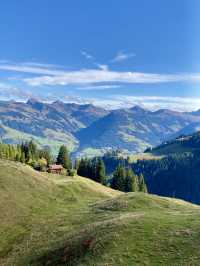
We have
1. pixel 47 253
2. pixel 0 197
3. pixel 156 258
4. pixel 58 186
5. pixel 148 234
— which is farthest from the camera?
pixel 58 186

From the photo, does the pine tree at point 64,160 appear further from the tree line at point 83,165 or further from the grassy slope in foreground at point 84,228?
the grassy slope in foreground at point 84,228

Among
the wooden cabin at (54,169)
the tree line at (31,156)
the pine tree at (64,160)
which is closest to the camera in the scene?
the wooden cabin at (54,169)

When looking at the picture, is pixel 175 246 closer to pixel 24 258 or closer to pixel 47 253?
pixel 47 253

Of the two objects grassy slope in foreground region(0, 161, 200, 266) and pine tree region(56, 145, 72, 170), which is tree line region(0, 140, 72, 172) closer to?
pine tree region(56, 145, 72, 170)

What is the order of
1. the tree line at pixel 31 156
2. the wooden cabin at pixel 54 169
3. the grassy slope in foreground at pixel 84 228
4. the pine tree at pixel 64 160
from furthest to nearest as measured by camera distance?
the pine tree at pixel 64 160
the tree line at pixel 31 156
the wooden cabin at pixel 54 169
the grassy slope in foreground at pixel 84 228

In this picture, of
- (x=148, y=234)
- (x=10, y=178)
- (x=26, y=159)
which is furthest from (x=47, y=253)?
(x=26, y=159)

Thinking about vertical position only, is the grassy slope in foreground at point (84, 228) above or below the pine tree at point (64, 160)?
below

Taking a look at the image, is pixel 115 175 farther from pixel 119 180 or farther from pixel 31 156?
pixel 31 156

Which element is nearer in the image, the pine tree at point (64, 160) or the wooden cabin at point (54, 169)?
the wooden cabin at point (54, 169)

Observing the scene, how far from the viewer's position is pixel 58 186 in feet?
353

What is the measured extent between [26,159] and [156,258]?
11531cm

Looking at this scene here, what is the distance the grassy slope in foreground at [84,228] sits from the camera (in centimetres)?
4638

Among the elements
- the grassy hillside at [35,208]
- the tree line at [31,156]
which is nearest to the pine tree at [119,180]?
the tree line at [31,156]

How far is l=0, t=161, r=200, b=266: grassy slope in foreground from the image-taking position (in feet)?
152
